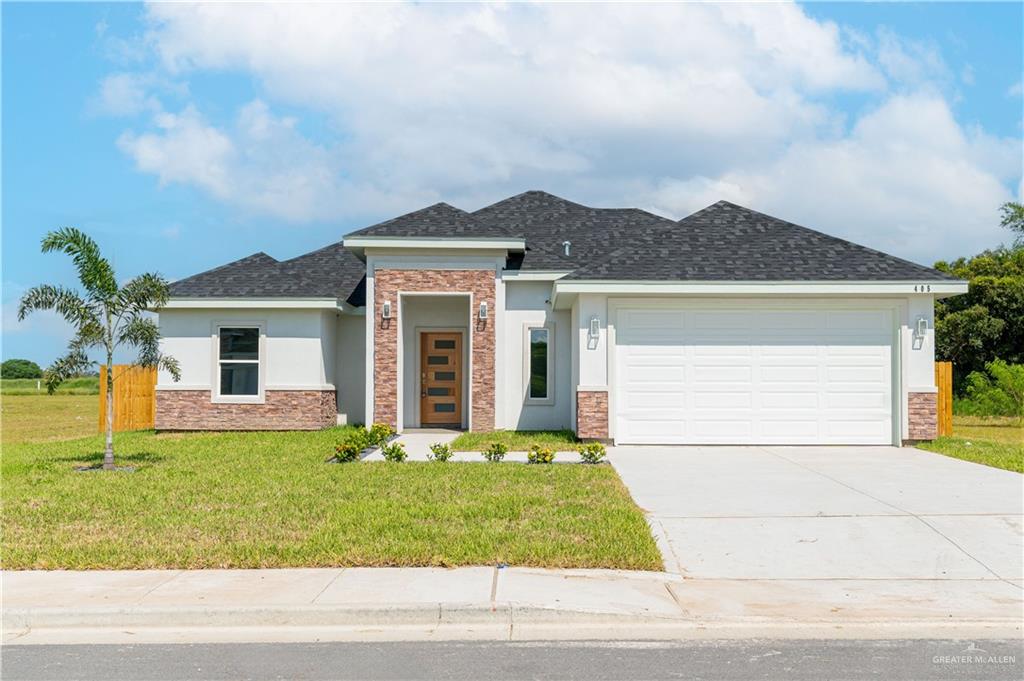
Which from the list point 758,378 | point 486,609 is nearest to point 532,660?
point 486,609

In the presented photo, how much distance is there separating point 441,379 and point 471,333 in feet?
6.88

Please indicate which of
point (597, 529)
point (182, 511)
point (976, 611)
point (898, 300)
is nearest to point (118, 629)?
point (182, 511)

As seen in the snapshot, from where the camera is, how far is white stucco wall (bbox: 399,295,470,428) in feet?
65.1

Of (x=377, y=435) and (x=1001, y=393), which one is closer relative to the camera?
(x=377, y=435)

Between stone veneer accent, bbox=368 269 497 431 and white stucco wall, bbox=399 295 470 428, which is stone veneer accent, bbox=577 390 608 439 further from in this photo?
white stucco wall, bbox=399 295 470 428

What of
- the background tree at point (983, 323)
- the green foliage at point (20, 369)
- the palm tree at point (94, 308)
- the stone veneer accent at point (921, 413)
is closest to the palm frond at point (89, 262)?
the palm tree at point (94, 308)

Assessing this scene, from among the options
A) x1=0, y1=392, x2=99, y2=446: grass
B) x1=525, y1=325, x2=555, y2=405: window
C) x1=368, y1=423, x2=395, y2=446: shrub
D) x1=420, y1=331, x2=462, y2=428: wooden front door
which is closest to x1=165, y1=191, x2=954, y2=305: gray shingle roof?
x1=525, y1=325, x2=555, y2=405: window

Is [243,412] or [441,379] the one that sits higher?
[441,379]

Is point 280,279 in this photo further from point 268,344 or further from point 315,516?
point 315,516

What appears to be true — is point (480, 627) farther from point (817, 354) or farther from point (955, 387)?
point (955, 387)

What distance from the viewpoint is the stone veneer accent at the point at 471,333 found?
60.6ft

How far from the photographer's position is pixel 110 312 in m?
13.1

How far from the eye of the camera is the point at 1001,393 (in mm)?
22297

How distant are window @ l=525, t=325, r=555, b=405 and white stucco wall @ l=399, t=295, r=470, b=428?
1.78m
